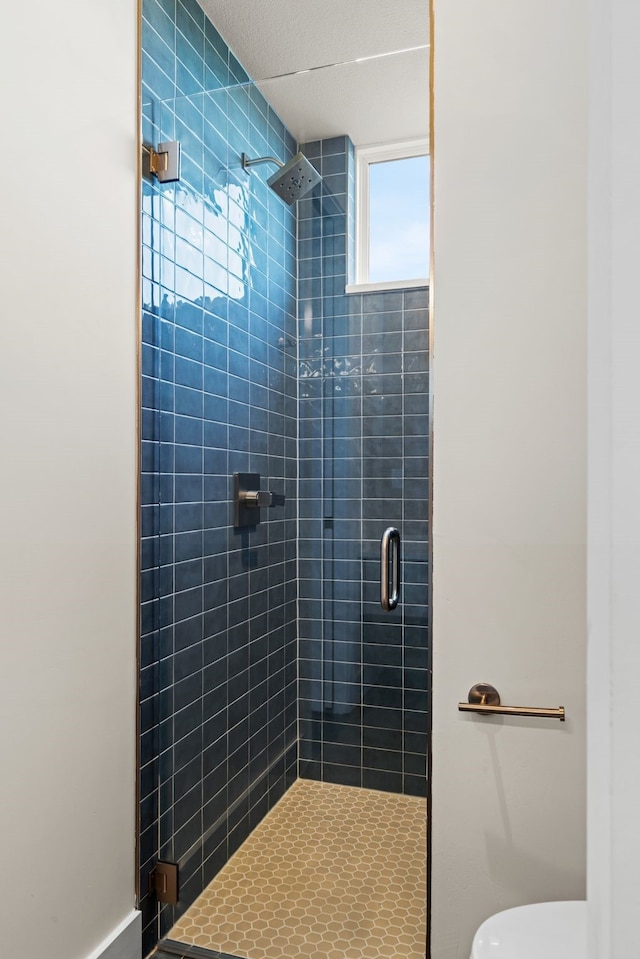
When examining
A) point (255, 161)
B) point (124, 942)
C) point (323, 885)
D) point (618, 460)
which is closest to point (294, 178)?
point (255, 161)

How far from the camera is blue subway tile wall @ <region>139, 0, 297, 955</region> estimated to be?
161 centimetres

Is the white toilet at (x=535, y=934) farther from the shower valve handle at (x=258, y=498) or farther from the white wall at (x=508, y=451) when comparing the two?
the shower valve handle at (x=258, y=498)

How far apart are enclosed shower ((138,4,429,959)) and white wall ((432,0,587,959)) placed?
12 centimetres

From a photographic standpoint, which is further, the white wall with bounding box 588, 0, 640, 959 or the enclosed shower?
the enclosed shower

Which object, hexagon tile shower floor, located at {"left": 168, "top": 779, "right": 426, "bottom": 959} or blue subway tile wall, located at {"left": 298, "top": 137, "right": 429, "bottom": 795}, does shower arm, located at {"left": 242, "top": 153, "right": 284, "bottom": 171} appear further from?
hexagon tile shower floor, located at {"left": 168, "top": 779, "right": 426, "bottom": 959}

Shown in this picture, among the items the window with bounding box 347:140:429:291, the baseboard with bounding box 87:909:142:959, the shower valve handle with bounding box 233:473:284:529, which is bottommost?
the baseboard with bounding box 87:909:142:959

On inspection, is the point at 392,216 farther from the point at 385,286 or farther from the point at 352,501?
the point at 352,501

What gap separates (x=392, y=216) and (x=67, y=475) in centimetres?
91

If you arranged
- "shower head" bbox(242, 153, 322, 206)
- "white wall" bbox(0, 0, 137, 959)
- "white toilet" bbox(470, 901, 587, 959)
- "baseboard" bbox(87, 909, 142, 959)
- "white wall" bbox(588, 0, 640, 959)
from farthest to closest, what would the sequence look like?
1. "shower head" bbox(242, 153, 322, 206)
2. "baseboard" bbox(87, 909, 142, 959)
3. "white wall" bbox(0, 0, 137, 959)
4. "white toilet" bbox(470, 901, 587, 959)
5. "white wall" bbox(588, 0, 640, 959)

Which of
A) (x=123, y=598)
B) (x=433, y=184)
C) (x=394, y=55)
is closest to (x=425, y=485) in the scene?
(x=433, y=184)

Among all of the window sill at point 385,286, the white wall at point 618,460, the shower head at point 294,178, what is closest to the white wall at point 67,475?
the shower head at point 294,178

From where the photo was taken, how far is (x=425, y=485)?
1416mm

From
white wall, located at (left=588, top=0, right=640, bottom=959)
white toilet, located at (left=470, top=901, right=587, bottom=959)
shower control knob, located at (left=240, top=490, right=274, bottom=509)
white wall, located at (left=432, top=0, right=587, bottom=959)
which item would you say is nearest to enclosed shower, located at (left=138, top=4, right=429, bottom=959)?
shower control knob, located at (left=240, top=490, right=274, bottom=509)

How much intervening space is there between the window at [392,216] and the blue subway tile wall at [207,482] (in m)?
0.24
